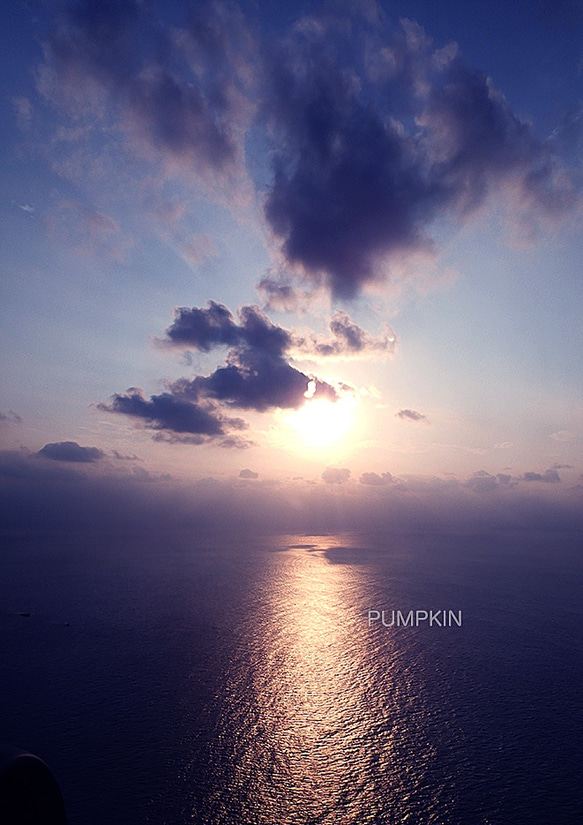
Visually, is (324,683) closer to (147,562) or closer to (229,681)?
(229,681)

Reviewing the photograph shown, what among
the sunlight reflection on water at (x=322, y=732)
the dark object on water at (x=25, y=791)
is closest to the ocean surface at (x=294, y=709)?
the sunlight reflection on water at (x=322, y=732)

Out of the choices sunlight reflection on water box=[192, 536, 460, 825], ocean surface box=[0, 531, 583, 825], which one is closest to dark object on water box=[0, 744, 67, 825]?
ocean surface box=[0, 531, 583, 825]

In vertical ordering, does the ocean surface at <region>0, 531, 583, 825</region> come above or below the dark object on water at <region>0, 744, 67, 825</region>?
below

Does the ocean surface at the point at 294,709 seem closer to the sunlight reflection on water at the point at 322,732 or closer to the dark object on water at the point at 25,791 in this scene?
the sunlight reflection on water at the point at 322,732

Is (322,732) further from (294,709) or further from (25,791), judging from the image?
(25,791)

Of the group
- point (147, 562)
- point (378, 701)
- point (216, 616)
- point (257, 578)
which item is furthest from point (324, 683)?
point (147, 562)

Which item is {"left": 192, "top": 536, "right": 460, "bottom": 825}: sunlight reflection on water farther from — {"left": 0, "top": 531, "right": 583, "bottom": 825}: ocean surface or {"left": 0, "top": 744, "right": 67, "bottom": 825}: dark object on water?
{"left": 0, "top": 744, "right": 67, "bottom": 825}: dark object on water
